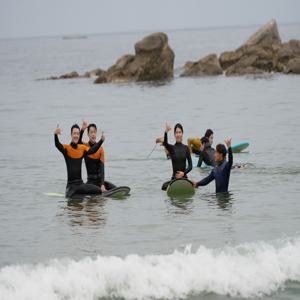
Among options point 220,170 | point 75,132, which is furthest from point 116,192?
point 220,170

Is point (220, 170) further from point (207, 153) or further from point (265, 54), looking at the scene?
point (265, 54)

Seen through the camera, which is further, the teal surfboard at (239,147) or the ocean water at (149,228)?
the teal surfboard at (239,147)

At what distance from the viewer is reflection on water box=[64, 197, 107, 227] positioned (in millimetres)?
18578

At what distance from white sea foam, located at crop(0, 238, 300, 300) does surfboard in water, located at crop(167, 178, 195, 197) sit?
5552mm

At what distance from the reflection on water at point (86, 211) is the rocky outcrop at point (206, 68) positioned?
53201 millimetres

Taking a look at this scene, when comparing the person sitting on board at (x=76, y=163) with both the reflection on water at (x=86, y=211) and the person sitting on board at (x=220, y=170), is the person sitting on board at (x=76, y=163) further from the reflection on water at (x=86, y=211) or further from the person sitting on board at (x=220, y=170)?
the person sitting on board at (x=220, y=170)

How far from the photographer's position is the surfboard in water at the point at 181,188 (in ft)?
67.6

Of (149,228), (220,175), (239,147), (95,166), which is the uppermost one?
(95,166)

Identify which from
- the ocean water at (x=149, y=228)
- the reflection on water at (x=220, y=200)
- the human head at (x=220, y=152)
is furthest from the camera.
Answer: the reflection on water at (x=220, y=200)

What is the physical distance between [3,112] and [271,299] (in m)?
41.7

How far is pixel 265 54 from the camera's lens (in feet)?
229

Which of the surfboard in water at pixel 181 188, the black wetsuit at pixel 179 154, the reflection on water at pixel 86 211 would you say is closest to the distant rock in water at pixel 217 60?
the black wetsuit at pixel 179 154

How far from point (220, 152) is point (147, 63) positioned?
4908 centimetres

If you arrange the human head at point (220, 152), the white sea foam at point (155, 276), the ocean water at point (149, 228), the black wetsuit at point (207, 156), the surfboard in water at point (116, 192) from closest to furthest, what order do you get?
the white sea foam at point (155, 276) → the ocean water at point (149, 228) → the human head at point (220, 152) → the surfboard in water at point (116, 192) → the black wetsuit at point (207, 156)
